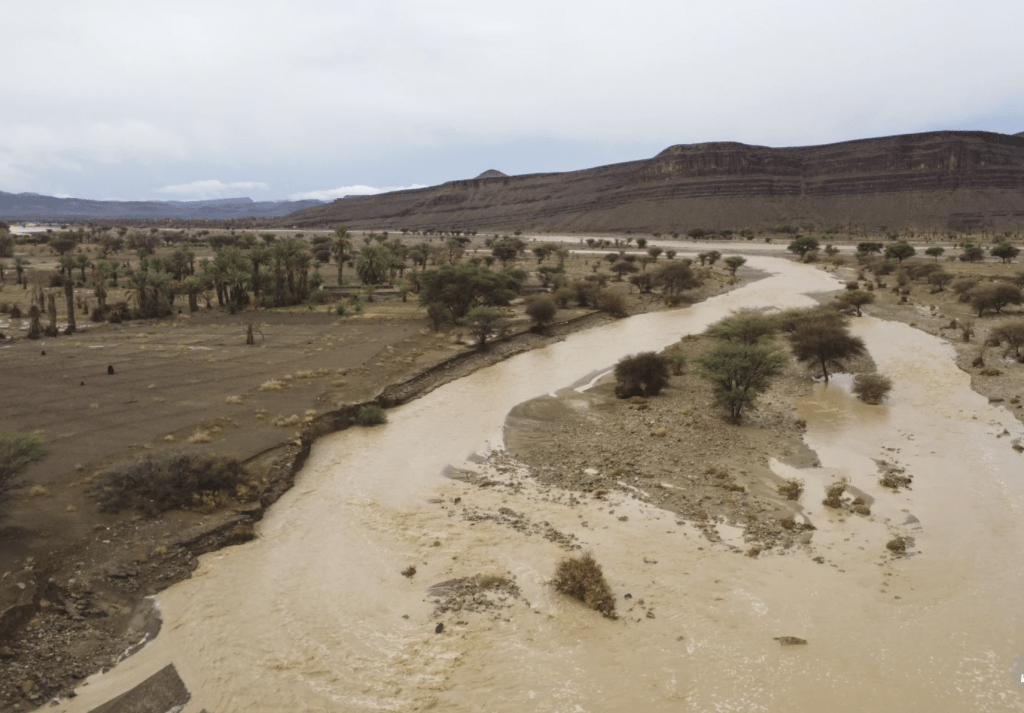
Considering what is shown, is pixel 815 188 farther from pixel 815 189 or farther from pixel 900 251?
pixel 900 251

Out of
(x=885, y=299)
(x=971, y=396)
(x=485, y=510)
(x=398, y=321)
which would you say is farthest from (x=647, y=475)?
(x=885, y=299)

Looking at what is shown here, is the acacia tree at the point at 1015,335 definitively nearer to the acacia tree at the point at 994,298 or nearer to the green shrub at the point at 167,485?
the acacia tree at the point at 994,298

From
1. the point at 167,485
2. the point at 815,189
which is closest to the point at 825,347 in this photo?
the point at 167,485

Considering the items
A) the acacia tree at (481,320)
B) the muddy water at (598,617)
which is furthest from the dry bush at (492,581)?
the acacia tree at (481,320)

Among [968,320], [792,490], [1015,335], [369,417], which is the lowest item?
[792,490]

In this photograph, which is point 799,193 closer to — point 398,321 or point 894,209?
point 894,209

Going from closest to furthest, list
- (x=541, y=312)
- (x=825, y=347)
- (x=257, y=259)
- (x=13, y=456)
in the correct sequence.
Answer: (x=13, y=456)
(x=825, y=347)
(x=541, y=312)
(x=257, y=259)
